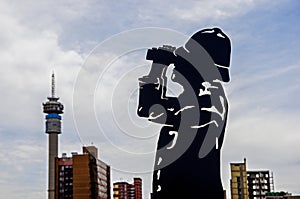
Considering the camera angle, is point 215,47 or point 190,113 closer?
point 190,113

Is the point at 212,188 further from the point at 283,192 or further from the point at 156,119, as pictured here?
the point at 283,192

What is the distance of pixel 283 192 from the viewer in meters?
44.8

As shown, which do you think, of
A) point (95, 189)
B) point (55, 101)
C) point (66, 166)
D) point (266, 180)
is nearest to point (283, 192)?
point (266, 180)

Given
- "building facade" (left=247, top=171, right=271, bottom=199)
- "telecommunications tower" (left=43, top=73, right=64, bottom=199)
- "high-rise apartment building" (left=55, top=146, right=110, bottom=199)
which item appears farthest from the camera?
"telecommunications tower" (left=43, top=73, right=64, bottom=199)

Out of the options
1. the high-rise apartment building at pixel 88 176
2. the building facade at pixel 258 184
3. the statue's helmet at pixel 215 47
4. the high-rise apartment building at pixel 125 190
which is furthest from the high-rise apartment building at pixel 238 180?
the high-rise apartment building at pixel 125 190

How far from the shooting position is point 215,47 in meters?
12.9

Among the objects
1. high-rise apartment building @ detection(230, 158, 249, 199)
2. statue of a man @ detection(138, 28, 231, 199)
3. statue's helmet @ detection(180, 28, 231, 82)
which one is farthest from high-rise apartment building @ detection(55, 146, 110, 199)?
statue's helmet @ detection(180, 28, 231, 82)

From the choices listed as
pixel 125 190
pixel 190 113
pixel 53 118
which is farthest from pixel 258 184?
pixel 53 118

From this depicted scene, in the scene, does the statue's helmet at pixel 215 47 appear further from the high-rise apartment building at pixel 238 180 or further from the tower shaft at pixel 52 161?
the tower shaft at pixel 52 161

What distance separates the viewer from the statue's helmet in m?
12.9

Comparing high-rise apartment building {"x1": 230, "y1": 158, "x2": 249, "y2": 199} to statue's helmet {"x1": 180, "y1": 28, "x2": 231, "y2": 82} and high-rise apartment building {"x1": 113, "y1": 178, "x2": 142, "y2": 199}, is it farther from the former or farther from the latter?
high-rise apartment building {"x1": 113, "y1": 178, "x2": 142, "y2": 199}

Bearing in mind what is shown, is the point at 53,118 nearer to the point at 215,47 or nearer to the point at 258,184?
the point at 258,184

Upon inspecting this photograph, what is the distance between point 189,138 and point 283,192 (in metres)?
34.5

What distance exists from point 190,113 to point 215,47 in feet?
5.64
